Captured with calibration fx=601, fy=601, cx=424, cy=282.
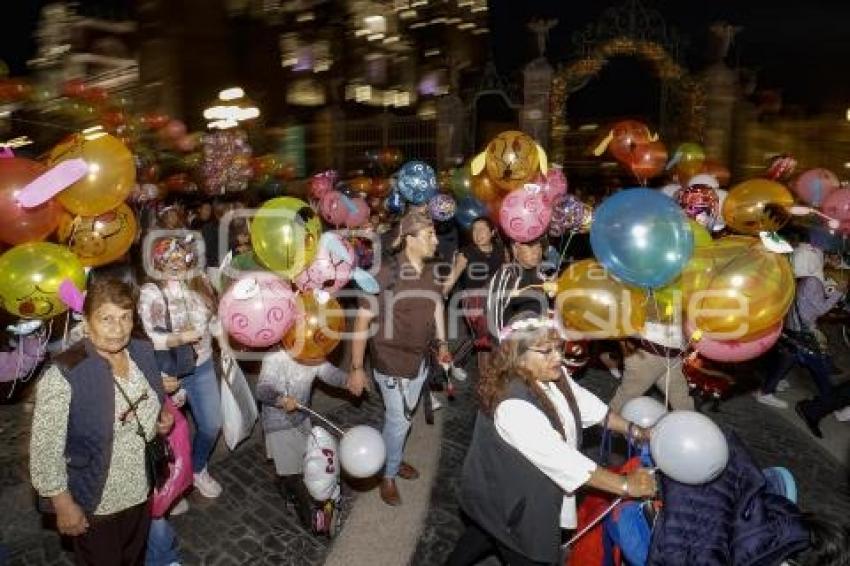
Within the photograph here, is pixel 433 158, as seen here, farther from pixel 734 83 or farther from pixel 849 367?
pixel 849 367

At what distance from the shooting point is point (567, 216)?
6184mm

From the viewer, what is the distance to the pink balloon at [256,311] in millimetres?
3527

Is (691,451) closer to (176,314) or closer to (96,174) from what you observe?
(176,314)

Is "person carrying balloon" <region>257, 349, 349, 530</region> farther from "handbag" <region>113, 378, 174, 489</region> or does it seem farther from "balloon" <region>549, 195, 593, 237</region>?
"balloon" <region>549, 195, 593, 237</region>

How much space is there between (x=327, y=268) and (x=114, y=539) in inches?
77.1

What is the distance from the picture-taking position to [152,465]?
2.83 m

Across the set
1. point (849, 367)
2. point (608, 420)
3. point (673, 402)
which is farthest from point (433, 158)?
point (608, 420)

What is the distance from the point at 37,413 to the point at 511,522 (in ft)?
6.66

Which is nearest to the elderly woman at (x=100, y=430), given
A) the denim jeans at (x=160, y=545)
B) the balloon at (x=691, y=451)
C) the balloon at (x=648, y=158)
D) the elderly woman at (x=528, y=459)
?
the denim jeans at (x=160, y=545)

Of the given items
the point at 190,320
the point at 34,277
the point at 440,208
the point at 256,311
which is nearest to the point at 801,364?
the point at 440,208

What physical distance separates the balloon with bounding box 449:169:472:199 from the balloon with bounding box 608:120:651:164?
77.1 inches

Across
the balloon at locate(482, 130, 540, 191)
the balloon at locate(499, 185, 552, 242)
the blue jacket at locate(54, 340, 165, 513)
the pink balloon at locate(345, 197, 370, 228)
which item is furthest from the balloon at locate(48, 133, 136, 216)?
the pink balloon at locate(345, 197, 370, 228)

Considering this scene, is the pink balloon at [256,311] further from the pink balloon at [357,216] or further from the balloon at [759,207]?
the balloon at [759,207]

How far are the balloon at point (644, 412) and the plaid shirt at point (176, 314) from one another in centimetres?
266
